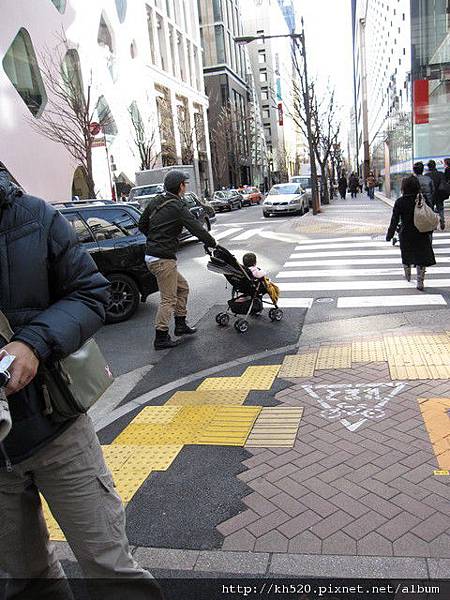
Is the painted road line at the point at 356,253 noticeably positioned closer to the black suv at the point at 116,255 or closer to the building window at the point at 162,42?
the black suv at the point at 116,255

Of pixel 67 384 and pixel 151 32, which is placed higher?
pixel 151 32

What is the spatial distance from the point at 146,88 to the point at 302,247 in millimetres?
32461

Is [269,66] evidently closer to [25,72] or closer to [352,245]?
[25,72]

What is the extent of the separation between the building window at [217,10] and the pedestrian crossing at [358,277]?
67868mm

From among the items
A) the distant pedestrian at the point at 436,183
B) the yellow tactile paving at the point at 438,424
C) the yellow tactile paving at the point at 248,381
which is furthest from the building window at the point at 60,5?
the yellow tactile paving at the point at 438,424

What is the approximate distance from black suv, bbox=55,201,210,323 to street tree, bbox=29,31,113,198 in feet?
55.7

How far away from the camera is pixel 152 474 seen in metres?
3.65

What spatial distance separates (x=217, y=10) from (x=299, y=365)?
76602 millimetres

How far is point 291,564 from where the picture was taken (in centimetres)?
266

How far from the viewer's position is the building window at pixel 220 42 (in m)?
72.7

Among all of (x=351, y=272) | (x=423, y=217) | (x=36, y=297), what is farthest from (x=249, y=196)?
(x=36, y=297)

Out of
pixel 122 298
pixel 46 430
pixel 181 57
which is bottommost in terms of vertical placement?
pixel 122 298

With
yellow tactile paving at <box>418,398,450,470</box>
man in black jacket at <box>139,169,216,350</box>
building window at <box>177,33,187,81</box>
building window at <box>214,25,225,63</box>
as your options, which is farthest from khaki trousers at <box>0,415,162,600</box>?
building window at <box>214,25,225,63</box>

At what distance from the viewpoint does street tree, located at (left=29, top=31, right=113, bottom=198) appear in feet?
84.3
